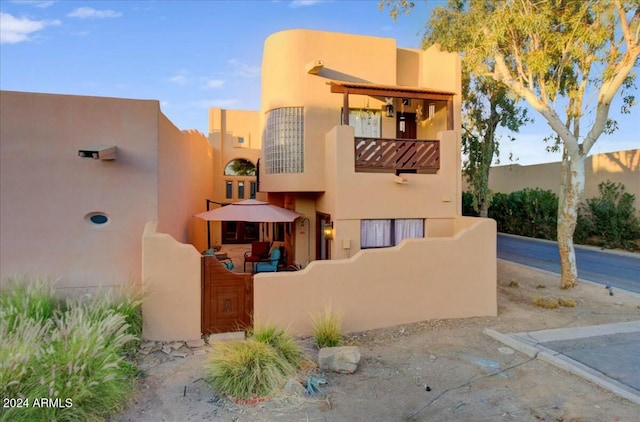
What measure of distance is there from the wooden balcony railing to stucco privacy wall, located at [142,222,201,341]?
221 inches

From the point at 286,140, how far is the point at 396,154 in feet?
12.8

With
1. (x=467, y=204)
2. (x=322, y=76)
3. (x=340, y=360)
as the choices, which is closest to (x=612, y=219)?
(x=467, y=204)

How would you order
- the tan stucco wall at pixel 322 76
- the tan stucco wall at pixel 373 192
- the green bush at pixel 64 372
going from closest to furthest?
the green bush at pixel 64 372
the tan stucco wall at pixel 373 192
the tan stucco wall at pixel 322 76

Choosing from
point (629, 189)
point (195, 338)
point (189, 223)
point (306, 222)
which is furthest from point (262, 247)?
point (629, 189)

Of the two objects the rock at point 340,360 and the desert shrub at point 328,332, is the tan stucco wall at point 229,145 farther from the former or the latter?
the rock at point 340,360

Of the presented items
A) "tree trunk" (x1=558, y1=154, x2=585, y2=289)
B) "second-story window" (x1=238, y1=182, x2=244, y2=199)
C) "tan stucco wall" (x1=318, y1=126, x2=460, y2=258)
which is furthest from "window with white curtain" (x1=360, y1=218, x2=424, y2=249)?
"second-story window" (x1=238, y1=182, x2=244, y2=199)

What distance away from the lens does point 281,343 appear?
22.1 ft

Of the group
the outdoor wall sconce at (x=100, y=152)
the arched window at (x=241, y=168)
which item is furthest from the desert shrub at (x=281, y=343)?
the arched window at (x=241, y=168)

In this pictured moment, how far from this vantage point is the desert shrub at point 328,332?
7.50 m

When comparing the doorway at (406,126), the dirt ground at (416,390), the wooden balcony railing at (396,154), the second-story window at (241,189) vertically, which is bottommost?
the dirt ground at (416,390)

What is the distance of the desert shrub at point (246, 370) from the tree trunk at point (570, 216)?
1081 cm

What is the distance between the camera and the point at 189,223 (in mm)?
13867

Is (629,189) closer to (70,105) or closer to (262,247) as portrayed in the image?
(262,247)

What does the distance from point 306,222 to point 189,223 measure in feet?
14.9
